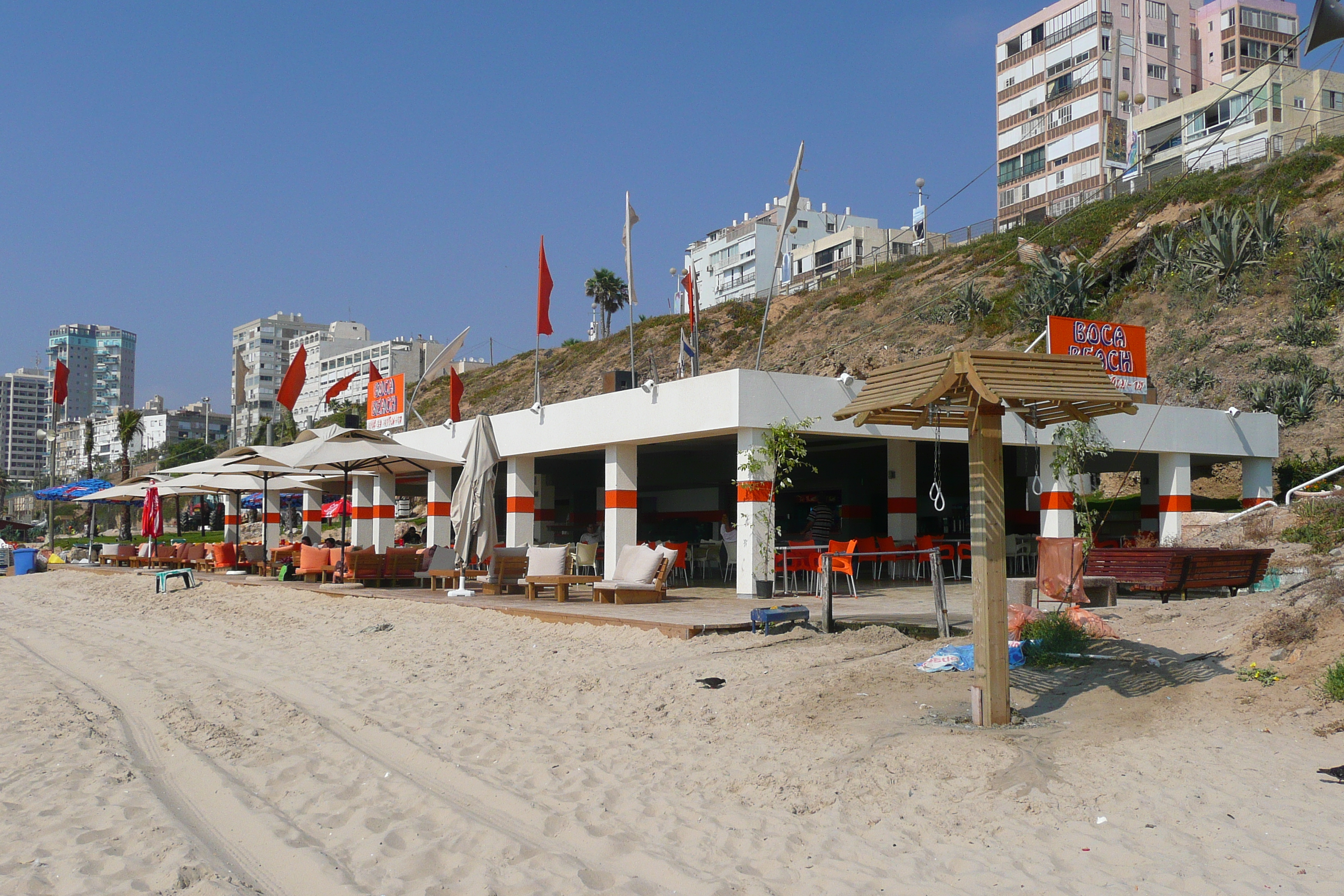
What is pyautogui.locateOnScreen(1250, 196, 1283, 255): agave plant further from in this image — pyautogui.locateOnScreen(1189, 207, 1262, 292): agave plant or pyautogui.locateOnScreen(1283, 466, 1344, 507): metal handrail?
pyautogui.locateOnScreen(1283, 466, 1344, 507): metal handrail

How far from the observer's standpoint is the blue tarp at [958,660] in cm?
772

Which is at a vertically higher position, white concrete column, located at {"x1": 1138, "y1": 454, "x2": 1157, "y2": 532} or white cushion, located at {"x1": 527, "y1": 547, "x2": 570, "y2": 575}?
white concrete column, located at {"x1": 1138, "y1": 454, "x2": 1157, "y2": 532}

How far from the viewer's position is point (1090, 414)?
6.77 metres

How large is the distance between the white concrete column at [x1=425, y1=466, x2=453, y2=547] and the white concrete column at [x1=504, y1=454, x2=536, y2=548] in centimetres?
249

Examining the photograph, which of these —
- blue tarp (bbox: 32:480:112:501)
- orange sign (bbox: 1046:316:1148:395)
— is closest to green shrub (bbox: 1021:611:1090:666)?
orange sign (bbox: 1046:316:1148:395)

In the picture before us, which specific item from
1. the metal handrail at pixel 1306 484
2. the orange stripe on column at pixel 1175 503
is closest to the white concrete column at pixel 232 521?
the orange stripe on column at pixel 1175 503

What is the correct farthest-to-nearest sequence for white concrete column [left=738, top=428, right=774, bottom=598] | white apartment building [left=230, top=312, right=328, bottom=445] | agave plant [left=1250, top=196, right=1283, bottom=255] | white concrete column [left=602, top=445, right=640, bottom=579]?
white apartment building [left=230, top=312, right=328, bottom=445] → agave plant [left=1250, top=196, right=1283, bottom=255] → white concrete column [left=602, top=445, right=640, bottom=579] → white concrete column [left=738, top=428, right=774, bottom=598]

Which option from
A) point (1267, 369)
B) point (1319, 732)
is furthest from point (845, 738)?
point (1267, 369)

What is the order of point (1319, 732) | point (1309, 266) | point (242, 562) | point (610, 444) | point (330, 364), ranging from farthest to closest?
1. point (330, 364)
2. point (1309, 266)
3. point (242, 562)
4. point (610, 444)
5. point (1319, 732)

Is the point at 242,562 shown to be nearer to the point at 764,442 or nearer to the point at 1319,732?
the point at 764,442

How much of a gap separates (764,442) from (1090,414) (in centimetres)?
736

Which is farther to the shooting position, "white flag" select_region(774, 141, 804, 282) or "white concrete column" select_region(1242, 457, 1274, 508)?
"white concrete column" select_region(1242, 457, 1274, 508)

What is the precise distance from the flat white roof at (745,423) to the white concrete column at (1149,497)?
84.7 inches

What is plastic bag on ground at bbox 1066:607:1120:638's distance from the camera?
8391 millimetres
